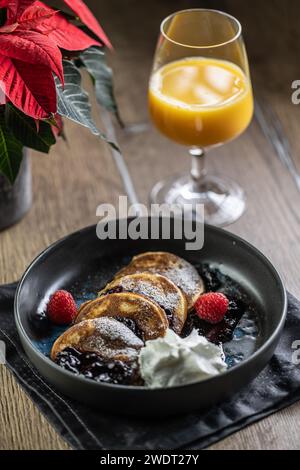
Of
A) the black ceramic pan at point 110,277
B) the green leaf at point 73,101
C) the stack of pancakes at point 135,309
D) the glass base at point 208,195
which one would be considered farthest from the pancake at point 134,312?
the glass base at point 208,195

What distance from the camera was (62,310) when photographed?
4.58 feet

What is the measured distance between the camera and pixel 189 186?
1856 millimetres

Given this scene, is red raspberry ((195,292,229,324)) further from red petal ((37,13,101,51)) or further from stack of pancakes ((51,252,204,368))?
red petal ((37,13,101,51))

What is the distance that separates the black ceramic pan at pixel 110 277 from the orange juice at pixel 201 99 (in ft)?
0.83

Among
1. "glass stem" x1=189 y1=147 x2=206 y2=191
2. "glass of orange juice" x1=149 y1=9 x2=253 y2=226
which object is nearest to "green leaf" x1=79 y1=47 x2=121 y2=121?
"glass of orange juice" x1=149 y1=9 x2=253 y2=226

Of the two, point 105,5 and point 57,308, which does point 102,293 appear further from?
point 105,5

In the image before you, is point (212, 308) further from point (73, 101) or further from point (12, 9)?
point (12, 9)

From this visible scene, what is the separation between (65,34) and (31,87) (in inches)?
7.4

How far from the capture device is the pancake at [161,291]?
4.39 ft

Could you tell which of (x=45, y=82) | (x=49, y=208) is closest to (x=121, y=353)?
(x=45, y=82)

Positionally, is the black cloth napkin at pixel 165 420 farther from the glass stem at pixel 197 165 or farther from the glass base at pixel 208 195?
the glass stem at pixel 197 165

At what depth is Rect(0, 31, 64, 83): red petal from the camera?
131cm

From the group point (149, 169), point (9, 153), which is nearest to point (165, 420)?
point (9, 153)
